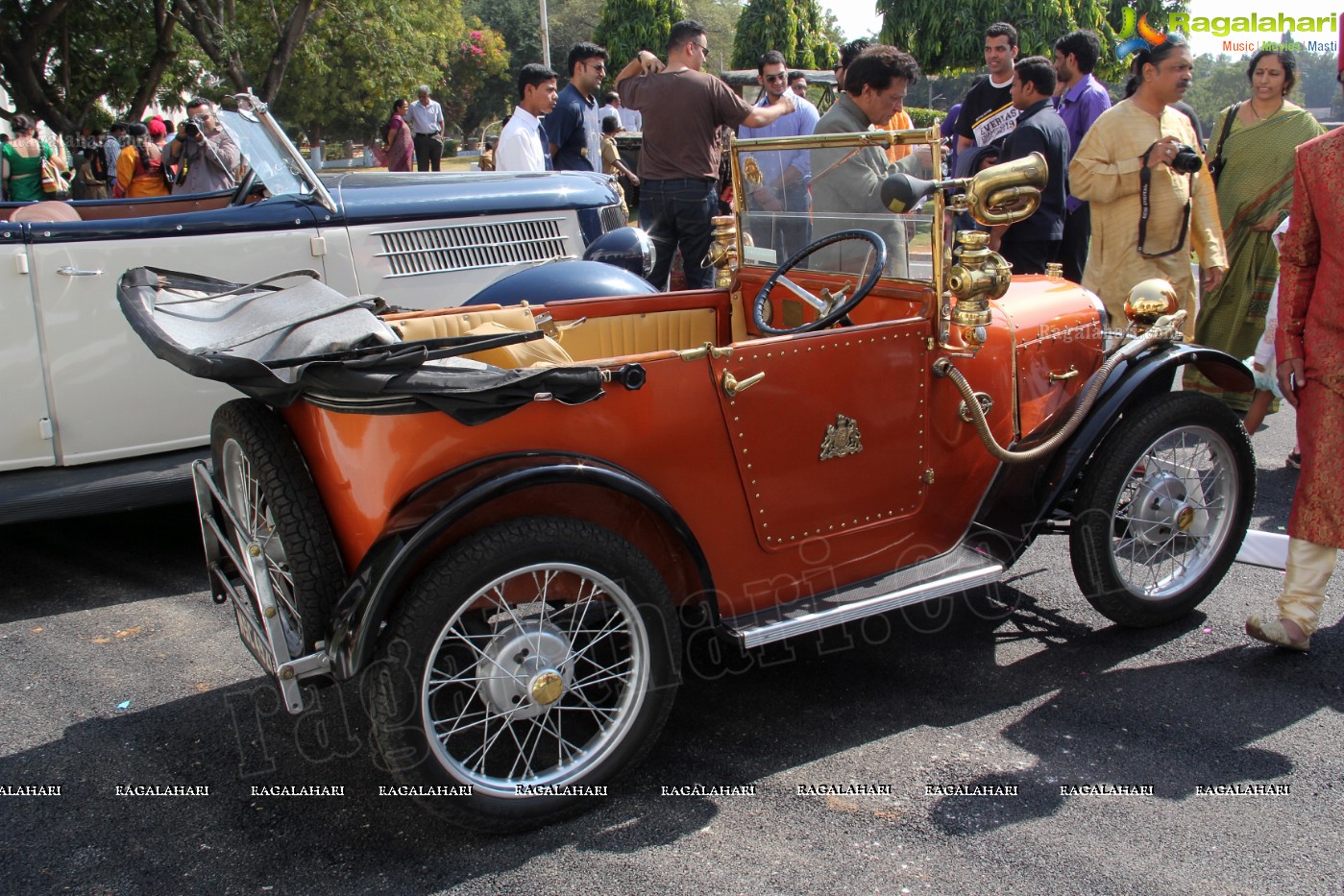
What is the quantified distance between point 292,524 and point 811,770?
57.4 inches

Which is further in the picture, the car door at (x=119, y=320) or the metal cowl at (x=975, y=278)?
the car door at (x=119, y=320)

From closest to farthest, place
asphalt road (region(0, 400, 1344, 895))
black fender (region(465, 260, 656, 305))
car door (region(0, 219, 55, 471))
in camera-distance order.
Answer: asphalt road (region(0, 400, 1344, 895)) → car door (region(0, 219, 55, 471)) → black fender (region(465, 260, 656, 305))

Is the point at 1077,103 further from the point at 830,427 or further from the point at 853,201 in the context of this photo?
the point at 830,427

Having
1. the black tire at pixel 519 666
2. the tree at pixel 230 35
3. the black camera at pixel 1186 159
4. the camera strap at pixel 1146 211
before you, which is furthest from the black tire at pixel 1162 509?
the tree at pixel 230 35

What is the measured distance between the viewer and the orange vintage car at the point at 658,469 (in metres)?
2.26

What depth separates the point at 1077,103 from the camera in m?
6.28

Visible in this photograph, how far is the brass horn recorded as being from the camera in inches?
108

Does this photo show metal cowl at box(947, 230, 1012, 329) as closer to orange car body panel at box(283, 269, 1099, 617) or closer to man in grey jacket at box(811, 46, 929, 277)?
orange car body panel at box(283, 269, 1099, 617)

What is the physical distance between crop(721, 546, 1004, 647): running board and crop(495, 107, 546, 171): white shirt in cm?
422

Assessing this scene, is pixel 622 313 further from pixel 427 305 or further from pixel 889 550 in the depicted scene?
pixel 427 305

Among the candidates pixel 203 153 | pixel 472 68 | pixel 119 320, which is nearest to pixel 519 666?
pixel 119 320

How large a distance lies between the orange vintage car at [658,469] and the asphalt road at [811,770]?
23cm

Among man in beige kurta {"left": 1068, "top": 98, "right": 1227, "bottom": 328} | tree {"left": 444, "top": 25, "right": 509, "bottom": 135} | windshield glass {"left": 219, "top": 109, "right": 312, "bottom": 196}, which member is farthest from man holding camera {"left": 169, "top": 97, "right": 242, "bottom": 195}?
tree {"left": 444, "top": 25, "right": 509, "bottom": 135}

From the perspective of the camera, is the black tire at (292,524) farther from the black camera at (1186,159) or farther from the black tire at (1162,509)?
the black camera at (1186,159)
